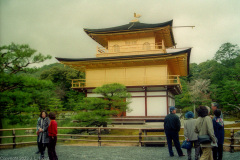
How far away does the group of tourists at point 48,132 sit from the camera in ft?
20.1

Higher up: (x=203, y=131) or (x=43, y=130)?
(x=203, y=131)

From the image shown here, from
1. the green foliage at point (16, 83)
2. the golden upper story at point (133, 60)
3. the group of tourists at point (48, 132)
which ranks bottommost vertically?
the group of tourists at point (48, 132)

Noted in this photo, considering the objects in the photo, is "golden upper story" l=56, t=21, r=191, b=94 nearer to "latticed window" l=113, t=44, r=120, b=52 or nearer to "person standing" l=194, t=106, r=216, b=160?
"latticed window" l=113, t=44, r=120, b=52

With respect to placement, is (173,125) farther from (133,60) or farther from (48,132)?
(133,60)

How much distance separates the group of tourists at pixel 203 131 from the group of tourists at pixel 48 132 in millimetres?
3781

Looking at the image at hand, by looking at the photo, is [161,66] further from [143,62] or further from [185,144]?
[185,144]

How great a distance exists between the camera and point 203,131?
15.8ft

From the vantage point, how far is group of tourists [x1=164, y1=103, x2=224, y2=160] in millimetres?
4738

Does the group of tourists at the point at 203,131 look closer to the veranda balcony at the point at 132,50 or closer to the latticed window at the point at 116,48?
the veranda balcony at the point at 132,50

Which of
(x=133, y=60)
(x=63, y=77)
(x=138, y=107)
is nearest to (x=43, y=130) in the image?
(x=138, y=107)

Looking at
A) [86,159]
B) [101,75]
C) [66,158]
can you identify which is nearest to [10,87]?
[66,158]

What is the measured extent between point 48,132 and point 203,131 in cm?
439

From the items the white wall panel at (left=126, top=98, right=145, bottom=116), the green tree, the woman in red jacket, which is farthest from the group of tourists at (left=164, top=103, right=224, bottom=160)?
the white wall panel at (left=126, top=98, right=145, bottom=116)

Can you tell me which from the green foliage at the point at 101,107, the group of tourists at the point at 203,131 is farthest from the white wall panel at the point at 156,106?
the group of tourists at the point at 203,131
